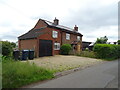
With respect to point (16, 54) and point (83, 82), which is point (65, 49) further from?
point (83, 82)

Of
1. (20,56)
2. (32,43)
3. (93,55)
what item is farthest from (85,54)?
(20,56)

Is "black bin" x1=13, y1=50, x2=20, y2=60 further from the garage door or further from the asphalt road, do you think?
the asphalt road

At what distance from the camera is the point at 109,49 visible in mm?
17359

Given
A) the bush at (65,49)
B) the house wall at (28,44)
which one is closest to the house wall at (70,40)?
the bush at (65,49)

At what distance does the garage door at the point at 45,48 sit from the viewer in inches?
698

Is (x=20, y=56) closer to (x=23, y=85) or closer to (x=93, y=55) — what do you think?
(x=23, y=85)

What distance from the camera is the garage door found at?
1772 centimetres

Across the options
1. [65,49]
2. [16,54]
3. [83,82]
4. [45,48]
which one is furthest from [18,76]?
[65,49]

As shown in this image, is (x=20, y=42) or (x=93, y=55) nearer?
(x=93, y=55)

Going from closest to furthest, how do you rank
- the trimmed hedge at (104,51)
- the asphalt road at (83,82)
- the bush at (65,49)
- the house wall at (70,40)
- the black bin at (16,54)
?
the asphalt road at (83,82) → the black bin at (16,54) → the trimmed hedge at (104,51) → the bush at (65,49) → the house wall at (70,40)

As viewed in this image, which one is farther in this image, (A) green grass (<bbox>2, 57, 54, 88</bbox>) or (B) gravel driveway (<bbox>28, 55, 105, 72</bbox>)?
(B) gravel driveway (<bbox>28, 55, 105, 72</bbox>)

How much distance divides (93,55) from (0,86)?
16.8m

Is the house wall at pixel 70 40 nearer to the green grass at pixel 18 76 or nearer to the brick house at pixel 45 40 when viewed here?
the brick house at pixel 45 40

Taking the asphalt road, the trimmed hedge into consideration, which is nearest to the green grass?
the asphalt road
